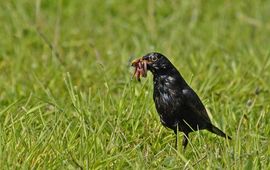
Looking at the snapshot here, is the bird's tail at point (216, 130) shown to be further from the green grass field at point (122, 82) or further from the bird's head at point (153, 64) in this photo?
the bird's head at point (153, 64)

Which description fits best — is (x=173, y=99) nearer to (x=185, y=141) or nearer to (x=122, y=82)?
(x=185, y=141)

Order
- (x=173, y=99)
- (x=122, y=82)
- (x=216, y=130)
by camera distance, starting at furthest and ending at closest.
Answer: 1. (x=122, y=82)
2. (x=216, y=130)
3. (x=173, y=99)

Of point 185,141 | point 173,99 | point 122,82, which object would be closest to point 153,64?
point 173,99

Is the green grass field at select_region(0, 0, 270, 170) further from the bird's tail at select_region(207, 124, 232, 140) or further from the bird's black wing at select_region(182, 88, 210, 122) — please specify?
the bird's black wing at select_region(182, 88, 210, 122)

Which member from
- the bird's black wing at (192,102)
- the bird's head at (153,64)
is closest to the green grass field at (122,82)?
the bird's black wing at (192,102)

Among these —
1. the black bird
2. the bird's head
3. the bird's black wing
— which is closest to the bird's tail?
the black bird

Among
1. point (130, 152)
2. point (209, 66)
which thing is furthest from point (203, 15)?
point (130, 152)
